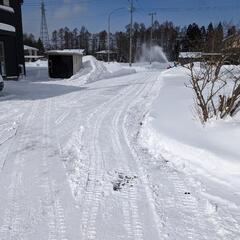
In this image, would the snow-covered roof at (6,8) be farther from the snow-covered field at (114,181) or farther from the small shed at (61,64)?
the snow-covered field at (114,181)

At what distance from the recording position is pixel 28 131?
27.2ft

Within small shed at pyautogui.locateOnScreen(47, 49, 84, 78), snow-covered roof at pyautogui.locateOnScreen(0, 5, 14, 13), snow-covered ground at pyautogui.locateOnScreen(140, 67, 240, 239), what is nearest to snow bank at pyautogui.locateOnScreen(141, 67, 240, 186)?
snow-covered ground at pyautogui.locateOnScreen(140, 67, 240, 239)

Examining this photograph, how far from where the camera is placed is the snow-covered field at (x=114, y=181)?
3938 millimetres

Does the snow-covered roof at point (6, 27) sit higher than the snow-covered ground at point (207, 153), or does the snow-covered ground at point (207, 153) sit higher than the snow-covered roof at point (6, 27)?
the snow-covered roof at point (6, 27)

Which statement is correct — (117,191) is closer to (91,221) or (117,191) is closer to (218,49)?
(91,221)

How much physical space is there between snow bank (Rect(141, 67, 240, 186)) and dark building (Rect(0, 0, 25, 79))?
15.0m

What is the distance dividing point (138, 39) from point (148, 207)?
308ft

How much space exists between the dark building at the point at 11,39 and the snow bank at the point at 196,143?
49.1 ft

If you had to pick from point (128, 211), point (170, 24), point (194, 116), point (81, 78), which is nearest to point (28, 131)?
point (194, 116)

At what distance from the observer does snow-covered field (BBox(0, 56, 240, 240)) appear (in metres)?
3.94

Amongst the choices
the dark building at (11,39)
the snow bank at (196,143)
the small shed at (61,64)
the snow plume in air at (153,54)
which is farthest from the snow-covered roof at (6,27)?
the snow plume in air at (153,54)

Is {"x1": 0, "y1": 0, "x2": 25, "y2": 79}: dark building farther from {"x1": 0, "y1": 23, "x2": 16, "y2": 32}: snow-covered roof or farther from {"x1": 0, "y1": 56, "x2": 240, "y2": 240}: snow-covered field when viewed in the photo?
{"x1": 0, "y1": 56, "x2": 240, "y2": 240}: snow-covered field

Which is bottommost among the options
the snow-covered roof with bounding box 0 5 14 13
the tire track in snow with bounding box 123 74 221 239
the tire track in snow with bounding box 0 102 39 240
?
the tire track in snow with bounding box 0 102 39 240

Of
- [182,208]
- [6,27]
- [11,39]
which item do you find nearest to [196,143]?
[182,208]
